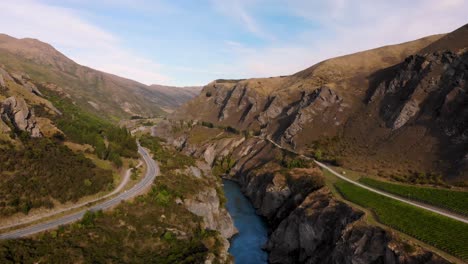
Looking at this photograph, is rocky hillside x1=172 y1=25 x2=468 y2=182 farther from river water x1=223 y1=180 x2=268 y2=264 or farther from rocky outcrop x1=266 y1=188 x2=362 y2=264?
river water x1=223 y1=180 x2=268 y2=264

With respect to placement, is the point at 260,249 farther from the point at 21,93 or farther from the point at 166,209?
the point at 21,93

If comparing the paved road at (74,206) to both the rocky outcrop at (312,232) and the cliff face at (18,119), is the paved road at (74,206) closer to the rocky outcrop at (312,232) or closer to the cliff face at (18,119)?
the cliff face at (18,119)

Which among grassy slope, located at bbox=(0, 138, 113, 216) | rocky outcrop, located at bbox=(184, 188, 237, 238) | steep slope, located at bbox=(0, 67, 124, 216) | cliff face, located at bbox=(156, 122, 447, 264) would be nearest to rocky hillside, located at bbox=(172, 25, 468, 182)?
cliff face, located at bbox=(156, 122, 447, 264)

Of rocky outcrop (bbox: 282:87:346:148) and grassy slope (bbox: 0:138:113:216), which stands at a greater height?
rocky outcrop (bbox: 282:87:346:148)

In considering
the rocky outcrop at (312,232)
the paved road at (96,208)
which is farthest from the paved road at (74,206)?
the rocky outcrop at (312,232)

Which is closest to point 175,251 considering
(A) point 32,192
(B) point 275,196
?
(A) point 32,192

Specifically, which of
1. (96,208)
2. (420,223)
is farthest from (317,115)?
(96,208)
